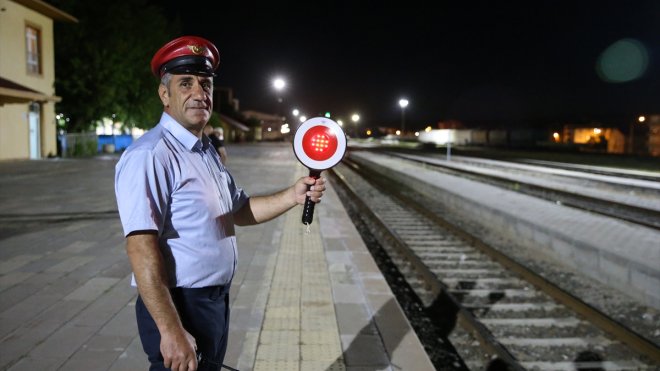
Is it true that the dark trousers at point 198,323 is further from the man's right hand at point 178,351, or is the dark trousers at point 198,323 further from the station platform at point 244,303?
the station platform at point 244,303

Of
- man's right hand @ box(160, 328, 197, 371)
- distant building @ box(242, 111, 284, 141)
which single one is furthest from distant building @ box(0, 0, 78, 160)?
distant building @ box(242, 111, 284, 141)

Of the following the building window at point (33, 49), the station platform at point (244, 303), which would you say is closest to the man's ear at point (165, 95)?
the station platform at point (244, 303)

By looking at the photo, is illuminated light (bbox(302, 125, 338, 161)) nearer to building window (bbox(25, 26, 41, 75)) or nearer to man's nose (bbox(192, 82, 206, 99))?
man's nose (bbox(192, 82, 206, 99))

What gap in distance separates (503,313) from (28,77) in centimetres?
2695

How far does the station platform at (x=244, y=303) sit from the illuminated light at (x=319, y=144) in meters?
2.02

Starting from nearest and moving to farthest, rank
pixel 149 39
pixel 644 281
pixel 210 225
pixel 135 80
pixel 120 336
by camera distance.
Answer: pixel 210 225
pixel 120 336
pixel 644 281
pixel 135 80
pixel 149 39

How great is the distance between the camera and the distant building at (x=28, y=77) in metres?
23.6

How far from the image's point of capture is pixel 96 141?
32.7m

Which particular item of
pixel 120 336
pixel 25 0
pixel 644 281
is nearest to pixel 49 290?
pixel 120 336

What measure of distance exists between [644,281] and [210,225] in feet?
20.3

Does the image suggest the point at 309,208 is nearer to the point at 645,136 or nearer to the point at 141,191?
the point at 141,191

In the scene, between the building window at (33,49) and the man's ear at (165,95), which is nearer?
the man's ear at (165,95)

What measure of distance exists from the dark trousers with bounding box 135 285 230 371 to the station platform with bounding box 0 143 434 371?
1.75m

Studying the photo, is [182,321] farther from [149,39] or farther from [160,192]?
[149,39]
